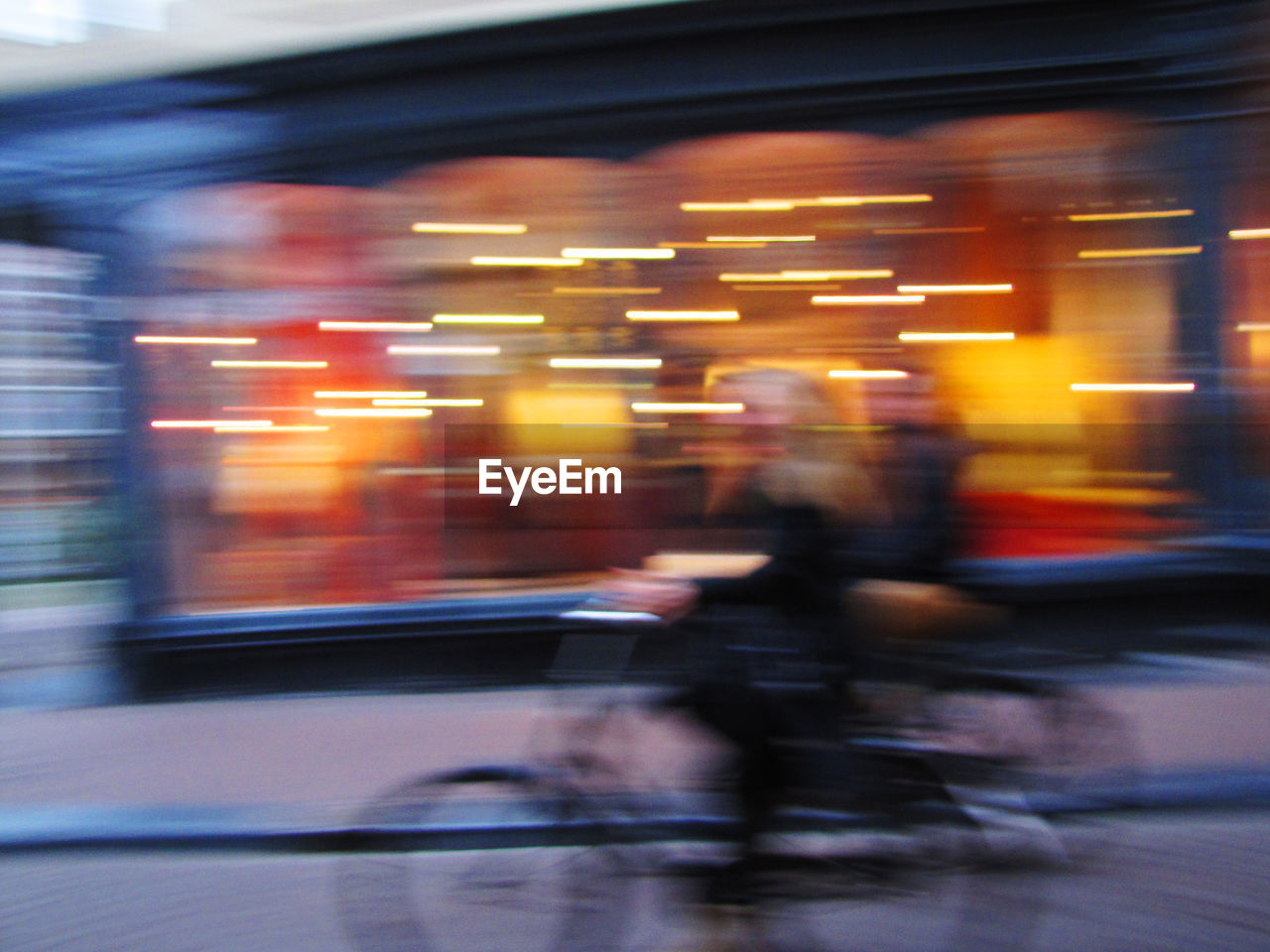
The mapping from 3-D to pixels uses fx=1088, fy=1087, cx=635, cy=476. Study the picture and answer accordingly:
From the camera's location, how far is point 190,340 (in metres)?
7.07

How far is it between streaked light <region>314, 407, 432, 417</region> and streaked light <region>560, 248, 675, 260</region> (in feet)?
4.67

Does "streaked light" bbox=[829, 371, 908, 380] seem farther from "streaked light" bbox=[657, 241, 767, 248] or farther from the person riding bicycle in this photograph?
the person riding bicycle

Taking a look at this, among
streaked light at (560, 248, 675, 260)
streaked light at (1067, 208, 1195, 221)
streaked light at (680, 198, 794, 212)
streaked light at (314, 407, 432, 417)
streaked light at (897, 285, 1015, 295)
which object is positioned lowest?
streaked light at (314, 407, 432, 417)

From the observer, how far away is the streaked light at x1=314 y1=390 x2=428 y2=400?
7070 millimetres

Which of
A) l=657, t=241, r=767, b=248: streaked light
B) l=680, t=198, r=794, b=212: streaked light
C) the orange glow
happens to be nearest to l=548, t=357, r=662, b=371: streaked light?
the orange glow

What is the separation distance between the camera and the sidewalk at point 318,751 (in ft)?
14.7

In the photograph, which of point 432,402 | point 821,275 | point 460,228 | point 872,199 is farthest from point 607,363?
point 872,199

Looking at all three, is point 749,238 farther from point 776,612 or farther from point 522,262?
point 776,612

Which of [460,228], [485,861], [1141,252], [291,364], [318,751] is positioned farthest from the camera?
[291,364]

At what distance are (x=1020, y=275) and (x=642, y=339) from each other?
2409 mm

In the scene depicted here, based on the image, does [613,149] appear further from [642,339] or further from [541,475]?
[541,475]

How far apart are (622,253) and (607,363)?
71 centimetres

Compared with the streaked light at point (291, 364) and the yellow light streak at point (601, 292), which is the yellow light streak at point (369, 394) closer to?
the streaked light at point (291, 364)

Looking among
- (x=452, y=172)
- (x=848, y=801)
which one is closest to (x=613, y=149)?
(x=452, y=172)
